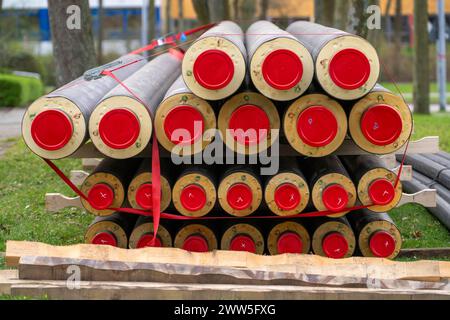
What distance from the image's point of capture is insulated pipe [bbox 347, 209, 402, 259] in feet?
20.9

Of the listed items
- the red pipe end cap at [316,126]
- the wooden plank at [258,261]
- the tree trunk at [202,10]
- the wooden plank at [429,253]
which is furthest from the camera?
the tree trunk at [202,10]

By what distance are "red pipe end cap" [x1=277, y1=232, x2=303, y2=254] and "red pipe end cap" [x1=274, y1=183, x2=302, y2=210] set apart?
0.44 meters

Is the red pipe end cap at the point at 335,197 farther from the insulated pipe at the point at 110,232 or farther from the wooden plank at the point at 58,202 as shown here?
the wooden plank at the point at 58,202

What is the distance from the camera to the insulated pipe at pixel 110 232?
6488 millimetres

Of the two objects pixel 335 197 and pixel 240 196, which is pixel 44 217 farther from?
pixel 335 197

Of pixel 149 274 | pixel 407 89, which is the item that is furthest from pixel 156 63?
pixel 407 89

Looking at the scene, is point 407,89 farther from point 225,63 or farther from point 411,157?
point 225,63

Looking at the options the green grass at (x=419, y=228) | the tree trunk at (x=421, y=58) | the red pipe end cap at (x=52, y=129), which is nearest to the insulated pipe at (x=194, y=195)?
the red pipe end cap at (x=52, y=129)

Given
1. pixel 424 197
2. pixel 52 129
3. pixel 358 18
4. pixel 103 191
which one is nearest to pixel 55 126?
pixel 52 129

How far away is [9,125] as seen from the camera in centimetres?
1906

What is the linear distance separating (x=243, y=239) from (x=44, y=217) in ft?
9.99

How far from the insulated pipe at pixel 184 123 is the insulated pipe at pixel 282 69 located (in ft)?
1.53

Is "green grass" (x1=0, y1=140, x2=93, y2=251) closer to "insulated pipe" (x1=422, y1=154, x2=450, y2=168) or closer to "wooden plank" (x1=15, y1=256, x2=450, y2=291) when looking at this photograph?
"wooden plank" (x1=15, y1=256, x2=450, y2=291)

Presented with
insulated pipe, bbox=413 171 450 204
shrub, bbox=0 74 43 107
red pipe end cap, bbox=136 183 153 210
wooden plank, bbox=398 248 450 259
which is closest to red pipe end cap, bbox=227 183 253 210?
red pipe end cap, bbox=136 183 153 210
